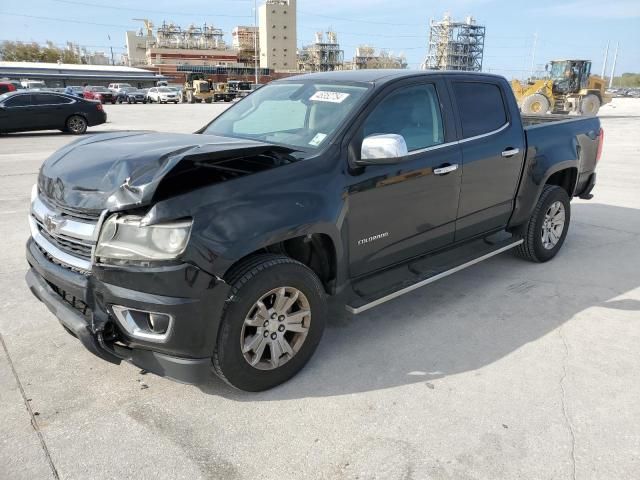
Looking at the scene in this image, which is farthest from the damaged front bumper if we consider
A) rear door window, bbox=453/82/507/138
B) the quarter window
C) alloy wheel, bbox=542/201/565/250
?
alloy wheel, bbox=542/201/565/250

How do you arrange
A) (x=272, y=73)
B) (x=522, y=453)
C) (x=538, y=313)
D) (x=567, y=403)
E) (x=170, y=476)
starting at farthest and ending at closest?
(x=272, y=73)
(x=538, y=313)
(x=567, y=403)
(x=522, y=453)
(x=170, y=476)

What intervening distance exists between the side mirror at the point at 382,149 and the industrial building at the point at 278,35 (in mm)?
125936

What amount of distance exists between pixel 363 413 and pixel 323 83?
2405 mm

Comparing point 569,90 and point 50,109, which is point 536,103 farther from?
point 50,109

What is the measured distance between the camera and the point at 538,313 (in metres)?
4.11

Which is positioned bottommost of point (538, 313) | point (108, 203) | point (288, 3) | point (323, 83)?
point (538, 313)

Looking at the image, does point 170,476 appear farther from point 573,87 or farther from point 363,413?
point 573,87

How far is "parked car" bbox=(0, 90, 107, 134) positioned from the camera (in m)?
16.8

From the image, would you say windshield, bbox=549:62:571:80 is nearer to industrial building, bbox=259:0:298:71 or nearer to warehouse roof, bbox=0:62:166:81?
warehouse roof, bbox=0:62:166:81

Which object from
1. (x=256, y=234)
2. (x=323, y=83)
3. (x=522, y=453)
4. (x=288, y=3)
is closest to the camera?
(x=522, y=453)

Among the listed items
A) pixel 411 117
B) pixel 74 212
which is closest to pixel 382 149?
pixel 411 117

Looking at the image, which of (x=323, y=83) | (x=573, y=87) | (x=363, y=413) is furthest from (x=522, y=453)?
(x=573, y=87)

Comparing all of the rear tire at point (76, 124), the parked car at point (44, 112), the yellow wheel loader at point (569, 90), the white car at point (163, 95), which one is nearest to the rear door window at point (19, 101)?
the parked car at point (44, 112)

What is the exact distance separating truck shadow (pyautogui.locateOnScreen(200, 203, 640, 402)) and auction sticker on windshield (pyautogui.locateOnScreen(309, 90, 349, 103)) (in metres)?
1.50
